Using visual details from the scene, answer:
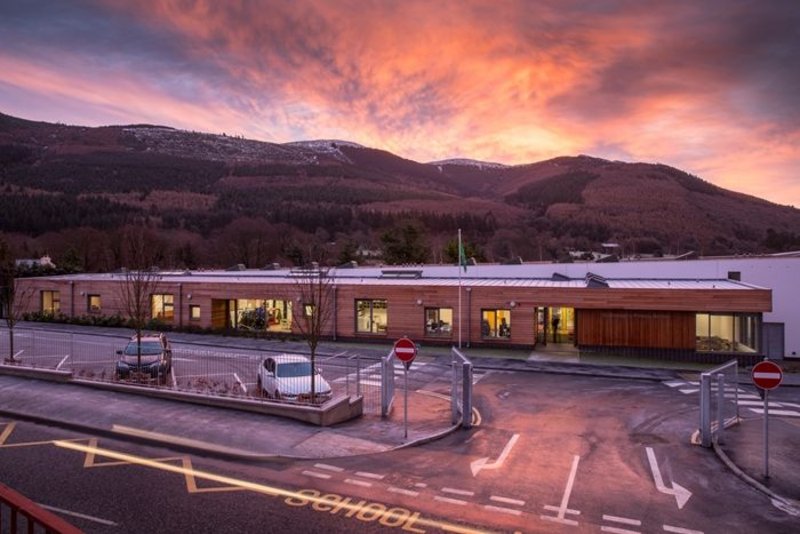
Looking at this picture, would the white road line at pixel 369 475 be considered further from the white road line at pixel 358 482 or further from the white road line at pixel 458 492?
the white road line at pixel 458 492

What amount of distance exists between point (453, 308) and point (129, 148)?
637ft

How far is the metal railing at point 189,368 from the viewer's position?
789 inches

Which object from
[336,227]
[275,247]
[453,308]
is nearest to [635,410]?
[453,308]

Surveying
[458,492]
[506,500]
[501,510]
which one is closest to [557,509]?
[506,500]

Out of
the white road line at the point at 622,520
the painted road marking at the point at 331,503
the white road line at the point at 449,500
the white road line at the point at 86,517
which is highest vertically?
the white road line at the point at 86,517

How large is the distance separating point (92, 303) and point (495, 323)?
3367 cm

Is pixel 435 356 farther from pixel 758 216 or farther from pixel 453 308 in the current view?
Answer: pixel 758 216

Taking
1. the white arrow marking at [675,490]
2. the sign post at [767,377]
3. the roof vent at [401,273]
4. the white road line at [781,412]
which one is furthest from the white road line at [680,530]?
the roof vent at [401,273]

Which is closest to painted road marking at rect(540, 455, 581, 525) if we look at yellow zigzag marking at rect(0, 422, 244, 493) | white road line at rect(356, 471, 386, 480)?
white road line at rect(356, 471, 386, 480)

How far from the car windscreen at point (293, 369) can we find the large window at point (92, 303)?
105 feet

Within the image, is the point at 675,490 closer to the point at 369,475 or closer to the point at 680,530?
the point at 680,530

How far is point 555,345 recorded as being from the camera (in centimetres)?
3516

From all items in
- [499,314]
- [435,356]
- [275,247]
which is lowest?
[435,356]

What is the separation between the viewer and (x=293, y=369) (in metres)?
20.6
